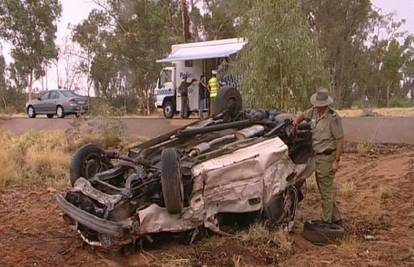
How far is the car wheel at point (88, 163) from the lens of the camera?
7.87 m

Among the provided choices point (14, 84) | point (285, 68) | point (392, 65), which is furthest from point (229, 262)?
point (14, 84)

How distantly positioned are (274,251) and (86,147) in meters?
2.67

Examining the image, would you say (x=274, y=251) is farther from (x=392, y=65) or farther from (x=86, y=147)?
(x=392, y=65)

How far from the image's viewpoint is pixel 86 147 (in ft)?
26.6

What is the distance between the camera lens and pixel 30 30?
50.3 m

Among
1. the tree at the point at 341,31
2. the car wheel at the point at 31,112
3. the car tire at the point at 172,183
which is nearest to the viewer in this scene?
the car tire at the point at 172,183

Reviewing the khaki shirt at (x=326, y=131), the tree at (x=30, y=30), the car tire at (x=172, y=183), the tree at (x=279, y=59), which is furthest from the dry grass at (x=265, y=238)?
the tree at (x=30, y=30)

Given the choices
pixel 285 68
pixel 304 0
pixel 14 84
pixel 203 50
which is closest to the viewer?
pixel 285 68

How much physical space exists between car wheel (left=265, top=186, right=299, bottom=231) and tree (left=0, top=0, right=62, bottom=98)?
144ft

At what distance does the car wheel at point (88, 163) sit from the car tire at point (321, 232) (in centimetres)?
265

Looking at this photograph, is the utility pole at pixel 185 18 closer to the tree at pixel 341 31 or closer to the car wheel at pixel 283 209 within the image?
the tree at pixel 341 31

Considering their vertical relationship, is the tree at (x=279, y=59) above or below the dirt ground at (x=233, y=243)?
above

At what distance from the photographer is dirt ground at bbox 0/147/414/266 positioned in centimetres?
690

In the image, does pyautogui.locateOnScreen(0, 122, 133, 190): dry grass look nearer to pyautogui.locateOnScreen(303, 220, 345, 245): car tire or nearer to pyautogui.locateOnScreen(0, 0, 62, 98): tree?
pyautogui.locateOnScreen(303, 220, 345, 245): car tire
